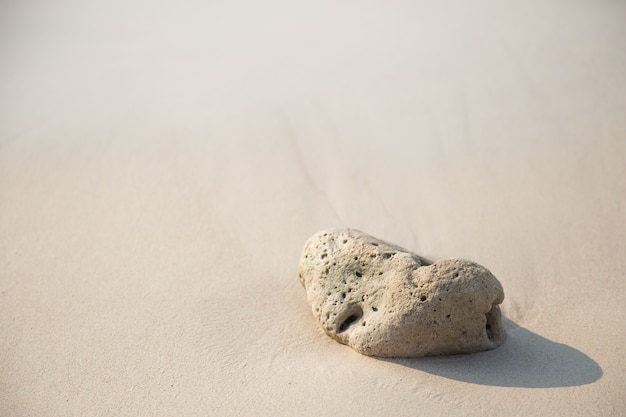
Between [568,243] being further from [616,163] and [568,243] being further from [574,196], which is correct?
[616,163]

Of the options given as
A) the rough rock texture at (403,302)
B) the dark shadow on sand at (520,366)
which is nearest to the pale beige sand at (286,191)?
the dark shadow on sand at (520,366)

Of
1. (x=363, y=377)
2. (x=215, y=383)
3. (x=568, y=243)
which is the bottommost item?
(x=568, y=243)

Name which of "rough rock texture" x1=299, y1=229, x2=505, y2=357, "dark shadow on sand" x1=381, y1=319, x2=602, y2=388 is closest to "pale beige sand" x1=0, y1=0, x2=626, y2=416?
"dark shadow on sand" x1=381, y1=319, x2=602, y2=388

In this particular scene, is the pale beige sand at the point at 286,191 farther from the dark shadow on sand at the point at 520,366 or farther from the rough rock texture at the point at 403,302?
the rough rock texture at the point at 403,302

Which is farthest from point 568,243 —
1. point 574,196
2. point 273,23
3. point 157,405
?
point 273,23

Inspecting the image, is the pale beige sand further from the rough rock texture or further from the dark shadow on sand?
the rough rock texture

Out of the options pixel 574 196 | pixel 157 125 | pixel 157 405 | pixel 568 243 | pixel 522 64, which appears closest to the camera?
pixel 157 405

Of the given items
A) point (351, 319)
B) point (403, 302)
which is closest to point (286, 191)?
point (351, 319)

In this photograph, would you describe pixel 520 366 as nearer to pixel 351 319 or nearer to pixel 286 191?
pixel 351 319
